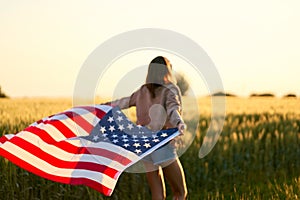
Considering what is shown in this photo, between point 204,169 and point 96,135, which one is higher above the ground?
Answer: point 96,135

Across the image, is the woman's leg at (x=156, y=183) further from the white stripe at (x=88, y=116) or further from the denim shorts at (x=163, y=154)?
the white stripe at (x=88, y=116)

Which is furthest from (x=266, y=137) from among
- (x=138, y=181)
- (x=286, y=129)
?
(x=138, y=181)

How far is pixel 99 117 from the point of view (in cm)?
702

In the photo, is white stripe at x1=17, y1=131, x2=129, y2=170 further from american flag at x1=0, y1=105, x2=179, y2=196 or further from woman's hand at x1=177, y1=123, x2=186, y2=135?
woman's hand at x1=177, y1=123, x2=186, y2=135

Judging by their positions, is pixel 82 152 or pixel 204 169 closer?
pixel 82 152

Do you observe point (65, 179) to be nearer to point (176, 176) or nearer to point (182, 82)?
point (176, 176)

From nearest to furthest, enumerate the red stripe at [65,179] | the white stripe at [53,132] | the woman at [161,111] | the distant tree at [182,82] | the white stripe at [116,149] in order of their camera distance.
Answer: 1. the red stripe at [65,179]
2. the woman at [161,111]
3. the white stripe at [116,149]
4. the distant tree at [182,82]
5. the white stripe at [53,132]

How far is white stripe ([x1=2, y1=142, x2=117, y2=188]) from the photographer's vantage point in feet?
20.6

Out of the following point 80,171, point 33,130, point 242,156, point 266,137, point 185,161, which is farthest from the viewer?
point 266,137

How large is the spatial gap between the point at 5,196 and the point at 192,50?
10.6 ft

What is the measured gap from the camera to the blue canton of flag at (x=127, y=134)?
20.9ft

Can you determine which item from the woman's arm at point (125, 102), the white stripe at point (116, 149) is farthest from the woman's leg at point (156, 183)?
the woman's arm at point (125, 102)

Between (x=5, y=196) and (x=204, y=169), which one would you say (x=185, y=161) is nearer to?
(x=204, y=169)

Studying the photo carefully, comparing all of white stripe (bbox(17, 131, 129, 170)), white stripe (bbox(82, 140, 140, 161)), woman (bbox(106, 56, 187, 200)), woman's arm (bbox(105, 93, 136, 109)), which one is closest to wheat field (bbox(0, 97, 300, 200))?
woman (bbox(106, 56, 187, 200))
